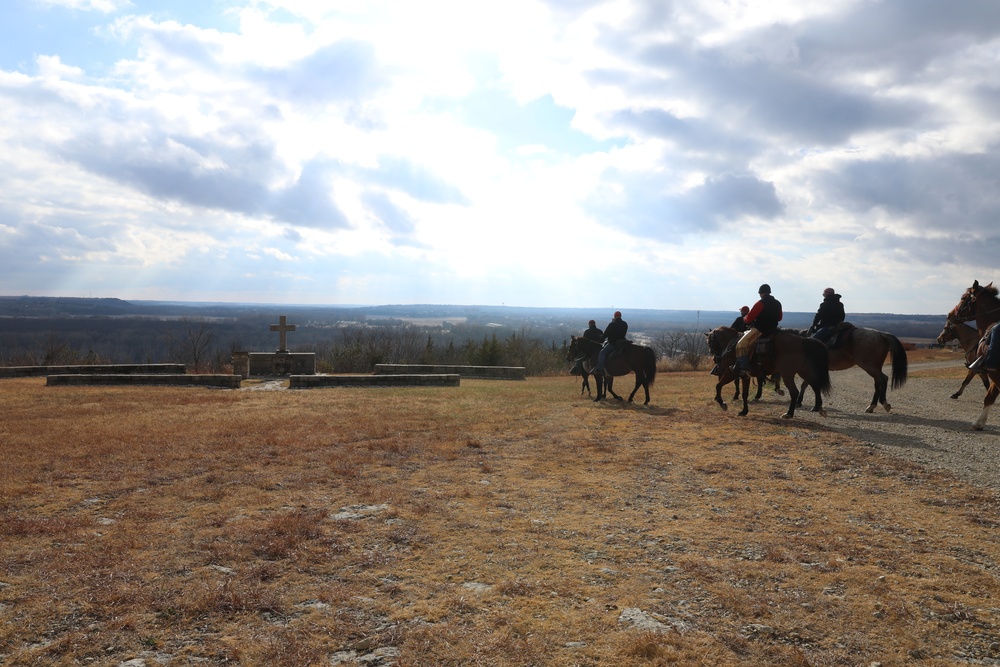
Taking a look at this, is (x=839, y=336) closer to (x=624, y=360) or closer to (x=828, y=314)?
(x=828, y=314)

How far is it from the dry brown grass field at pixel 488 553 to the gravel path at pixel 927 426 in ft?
1.89

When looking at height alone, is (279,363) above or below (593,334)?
below

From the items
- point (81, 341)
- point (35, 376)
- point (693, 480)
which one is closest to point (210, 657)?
point (693, 480)

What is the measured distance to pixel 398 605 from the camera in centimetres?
408

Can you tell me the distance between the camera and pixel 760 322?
1184cm

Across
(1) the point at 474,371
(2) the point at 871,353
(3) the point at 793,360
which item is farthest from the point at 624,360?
(1) the point at 474,371

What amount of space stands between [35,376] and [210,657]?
73.3ft

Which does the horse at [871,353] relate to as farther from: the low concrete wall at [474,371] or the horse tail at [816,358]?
the low concrete wall at [474,371]

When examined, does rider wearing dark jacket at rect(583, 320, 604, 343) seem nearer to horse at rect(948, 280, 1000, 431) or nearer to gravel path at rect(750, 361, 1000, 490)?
gravel path at rect(750, 361, 1000, 490)

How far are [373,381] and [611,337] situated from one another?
8.81 metres

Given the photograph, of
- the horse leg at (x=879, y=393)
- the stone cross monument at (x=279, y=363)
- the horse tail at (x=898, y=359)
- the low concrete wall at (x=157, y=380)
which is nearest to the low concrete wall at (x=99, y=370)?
the low concrete wall at (x=157, y=380)

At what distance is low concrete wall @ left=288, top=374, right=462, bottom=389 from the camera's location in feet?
63.8

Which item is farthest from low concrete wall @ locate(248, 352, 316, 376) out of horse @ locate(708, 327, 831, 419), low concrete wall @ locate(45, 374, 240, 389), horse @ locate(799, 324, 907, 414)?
horse @ locate(799, 324, 907, 414)

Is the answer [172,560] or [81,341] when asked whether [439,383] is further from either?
[81,341]
